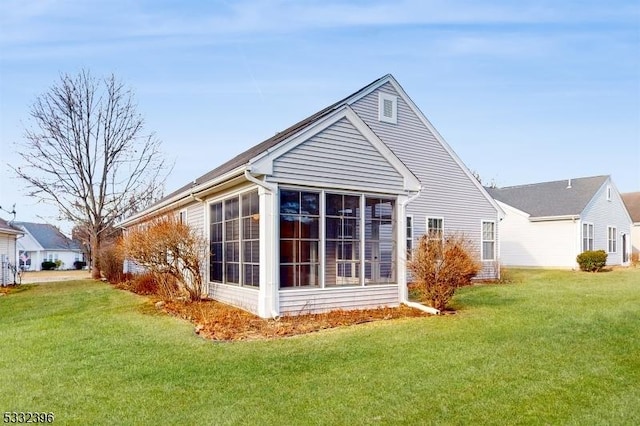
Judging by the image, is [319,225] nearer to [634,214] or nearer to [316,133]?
[316,133]

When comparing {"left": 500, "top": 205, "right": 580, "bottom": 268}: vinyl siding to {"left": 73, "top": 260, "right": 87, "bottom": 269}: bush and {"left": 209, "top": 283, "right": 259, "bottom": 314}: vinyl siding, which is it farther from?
{"left": 73, "top": 260, "right": 87, "bottom": 269}: bush

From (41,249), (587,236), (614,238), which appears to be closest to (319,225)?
(587,236)

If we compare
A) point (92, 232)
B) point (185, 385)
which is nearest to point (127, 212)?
point (92, 232)

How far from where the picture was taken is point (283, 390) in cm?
468

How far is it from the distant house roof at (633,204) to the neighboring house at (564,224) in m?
8.44

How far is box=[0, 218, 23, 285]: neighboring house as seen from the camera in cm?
1941

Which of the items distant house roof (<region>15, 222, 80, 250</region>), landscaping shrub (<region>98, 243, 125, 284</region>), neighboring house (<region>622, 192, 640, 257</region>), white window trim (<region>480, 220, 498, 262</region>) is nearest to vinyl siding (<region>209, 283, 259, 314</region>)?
landscaping shrub (<region>98, 243, 125, 284</region>)

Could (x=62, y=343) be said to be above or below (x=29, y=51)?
below

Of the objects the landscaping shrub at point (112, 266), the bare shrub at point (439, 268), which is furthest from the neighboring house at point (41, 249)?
the bare shrub at point (439, 268)

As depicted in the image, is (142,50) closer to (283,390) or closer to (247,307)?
(247,307)

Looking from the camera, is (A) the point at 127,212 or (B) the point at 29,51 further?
(A) the point at 127,212

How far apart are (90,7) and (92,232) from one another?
673 inches

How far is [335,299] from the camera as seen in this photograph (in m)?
9.09

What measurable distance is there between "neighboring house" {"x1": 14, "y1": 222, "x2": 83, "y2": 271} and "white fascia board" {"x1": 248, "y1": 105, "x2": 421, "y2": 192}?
41.4m
